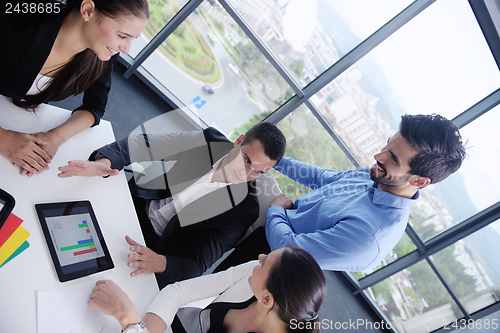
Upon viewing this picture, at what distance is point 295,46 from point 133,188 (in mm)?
2188

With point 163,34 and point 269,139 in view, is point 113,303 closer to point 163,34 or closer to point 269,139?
point 269,139

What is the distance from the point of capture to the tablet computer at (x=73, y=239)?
1041 millimetres

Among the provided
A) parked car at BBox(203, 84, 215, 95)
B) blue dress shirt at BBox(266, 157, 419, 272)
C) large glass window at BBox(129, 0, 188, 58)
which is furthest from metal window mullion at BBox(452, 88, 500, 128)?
large glass window at BBox(129, 0, 188, 58)

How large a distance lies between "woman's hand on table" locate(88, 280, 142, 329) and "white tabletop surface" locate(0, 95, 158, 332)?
0.05 meters

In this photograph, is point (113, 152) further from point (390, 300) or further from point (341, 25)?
point (390, 300)

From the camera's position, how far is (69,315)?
37.7 inches

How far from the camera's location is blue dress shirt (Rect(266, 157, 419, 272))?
1551mm

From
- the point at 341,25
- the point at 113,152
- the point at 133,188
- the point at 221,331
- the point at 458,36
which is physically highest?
the point at 113,152

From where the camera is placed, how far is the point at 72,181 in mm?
1267

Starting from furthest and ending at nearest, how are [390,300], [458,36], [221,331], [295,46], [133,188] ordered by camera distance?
[390,300] → [295,46] → [458,36] → [133,188] → [221,331]

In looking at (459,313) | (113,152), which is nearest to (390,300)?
(459,313)

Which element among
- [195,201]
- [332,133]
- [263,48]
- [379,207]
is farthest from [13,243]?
[332,133]

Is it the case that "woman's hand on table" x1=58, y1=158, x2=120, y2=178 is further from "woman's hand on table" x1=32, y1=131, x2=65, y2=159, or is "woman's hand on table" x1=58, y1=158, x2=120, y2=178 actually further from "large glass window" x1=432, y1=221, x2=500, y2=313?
"large glass window" x1=432, y1=221, x2=500, y2=313

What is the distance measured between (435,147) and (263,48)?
1.96m
